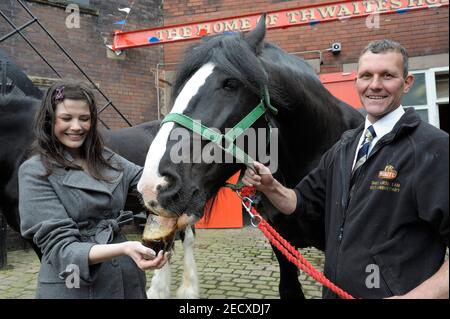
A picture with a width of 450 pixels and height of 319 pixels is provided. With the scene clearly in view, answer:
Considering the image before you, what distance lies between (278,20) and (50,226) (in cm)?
562

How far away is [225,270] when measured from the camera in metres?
5.29

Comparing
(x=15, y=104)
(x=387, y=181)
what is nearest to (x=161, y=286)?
(x=15, y=104)

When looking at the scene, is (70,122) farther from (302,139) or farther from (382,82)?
(382,82)

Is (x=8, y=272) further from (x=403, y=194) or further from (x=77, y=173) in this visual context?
(x=403, y=194)

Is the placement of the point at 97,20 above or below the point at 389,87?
above

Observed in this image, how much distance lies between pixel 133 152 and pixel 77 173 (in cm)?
293

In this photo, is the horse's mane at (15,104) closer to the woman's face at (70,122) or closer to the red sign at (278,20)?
the woman's face at (70,122)

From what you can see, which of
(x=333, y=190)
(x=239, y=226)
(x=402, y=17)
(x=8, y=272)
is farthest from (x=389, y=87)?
(x=239, y=226)

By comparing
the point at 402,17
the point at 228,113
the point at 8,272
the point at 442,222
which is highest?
the point at 402,17

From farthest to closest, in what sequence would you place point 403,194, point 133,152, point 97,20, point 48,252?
1. point 97,20
2. point 133,152
3. point 48,252
4. point 403,194

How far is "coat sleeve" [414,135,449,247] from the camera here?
1.26 metres

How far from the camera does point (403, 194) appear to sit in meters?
1.39

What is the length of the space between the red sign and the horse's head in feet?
11.6

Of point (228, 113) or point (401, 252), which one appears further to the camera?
Result: point (228, 113)
